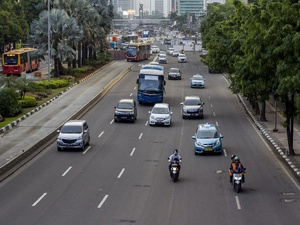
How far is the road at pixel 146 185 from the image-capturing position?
28.4 meters

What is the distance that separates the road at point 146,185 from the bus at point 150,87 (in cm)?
1223

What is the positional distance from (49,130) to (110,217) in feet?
76.3

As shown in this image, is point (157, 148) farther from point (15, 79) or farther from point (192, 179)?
point (15, 79)

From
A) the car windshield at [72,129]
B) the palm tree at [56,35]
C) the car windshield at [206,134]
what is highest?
the palm tree at [56,35]

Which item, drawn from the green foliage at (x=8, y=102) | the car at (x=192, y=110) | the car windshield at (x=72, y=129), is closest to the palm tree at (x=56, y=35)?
the green foliage at (x=8, y=102)

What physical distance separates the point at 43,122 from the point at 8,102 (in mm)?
4183

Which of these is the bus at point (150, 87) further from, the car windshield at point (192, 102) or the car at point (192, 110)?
the car at point (192, 110)

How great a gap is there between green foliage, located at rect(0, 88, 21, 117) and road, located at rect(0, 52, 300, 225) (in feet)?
23.5

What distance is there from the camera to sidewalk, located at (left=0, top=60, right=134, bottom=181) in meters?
40.9

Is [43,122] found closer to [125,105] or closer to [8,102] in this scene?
[8,102]

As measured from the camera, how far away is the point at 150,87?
2586 inches

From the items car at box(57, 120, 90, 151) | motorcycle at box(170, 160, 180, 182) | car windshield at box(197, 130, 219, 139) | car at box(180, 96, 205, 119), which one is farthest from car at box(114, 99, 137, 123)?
motorcycle at box(170, 160, 180, 182)

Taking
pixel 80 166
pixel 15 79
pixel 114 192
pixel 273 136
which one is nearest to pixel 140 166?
pixel 80 166

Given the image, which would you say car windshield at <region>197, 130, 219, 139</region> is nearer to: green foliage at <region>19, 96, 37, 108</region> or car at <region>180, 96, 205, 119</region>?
car at <region>180, 96, 205, 119</region>
